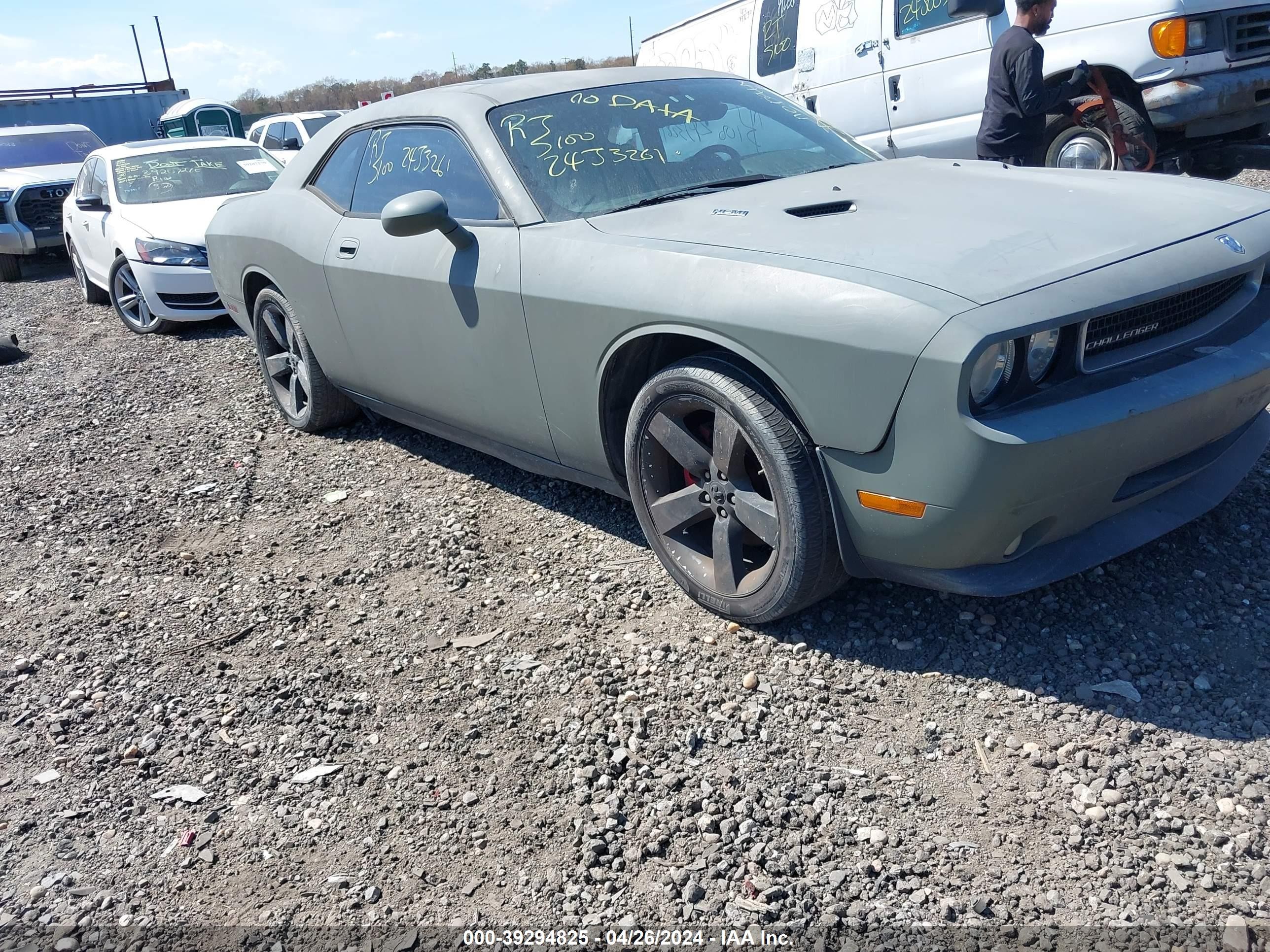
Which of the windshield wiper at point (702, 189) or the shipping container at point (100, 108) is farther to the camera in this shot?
the shipping container at point (100, 108)

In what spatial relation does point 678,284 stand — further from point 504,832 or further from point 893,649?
point 504,832

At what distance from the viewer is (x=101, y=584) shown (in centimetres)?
399

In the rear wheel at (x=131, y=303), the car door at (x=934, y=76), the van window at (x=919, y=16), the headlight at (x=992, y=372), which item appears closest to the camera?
the headlight at (x=992, y=372)

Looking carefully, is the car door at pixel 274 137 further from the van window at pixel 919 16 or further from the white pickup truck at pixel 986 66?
the van window at pixel 919 16

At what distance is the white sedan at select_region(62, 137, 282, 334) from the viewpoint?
8.02m

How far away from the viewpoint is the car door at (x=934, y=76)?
22.9ft

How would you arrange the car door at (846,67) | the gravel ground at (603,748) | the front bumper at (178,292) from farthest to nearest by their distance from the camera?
the front bumper at (178,292) → the car door at (846,67) → the gravel ground at (603,748)

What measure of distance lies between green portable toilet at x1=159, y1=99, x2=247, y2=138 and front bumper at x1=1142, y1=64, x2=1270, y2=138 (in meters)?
23.7

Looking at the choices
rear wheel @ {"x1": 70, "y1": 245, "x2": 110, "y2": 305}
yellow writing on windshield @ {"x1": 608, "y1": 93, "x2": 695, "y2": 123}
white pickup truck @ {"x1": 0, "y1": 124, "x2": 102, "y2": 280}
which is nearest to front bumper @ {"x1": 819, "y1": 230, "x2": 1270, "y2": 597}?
yellow writing on windshield @ {"x1": 608, "y1": 93, "x2": 695, "y2": 123}

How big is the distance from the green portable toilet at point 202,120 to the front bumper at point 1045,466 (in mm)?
25979

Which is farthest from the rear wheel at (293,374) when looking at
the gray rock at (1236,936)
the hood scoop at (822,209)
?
the gray rock at (1236,936)

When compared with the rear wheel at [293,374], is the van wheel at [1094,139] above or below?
above

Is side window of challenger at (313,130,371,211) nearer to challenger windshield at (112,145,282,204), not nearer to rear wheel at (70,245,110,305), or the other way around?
challenger windshield at (112,145,282,204)

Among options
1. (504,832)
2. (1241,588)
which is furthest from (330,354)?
(1241,588)
